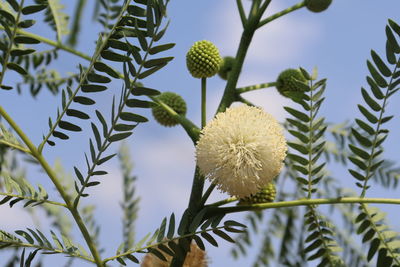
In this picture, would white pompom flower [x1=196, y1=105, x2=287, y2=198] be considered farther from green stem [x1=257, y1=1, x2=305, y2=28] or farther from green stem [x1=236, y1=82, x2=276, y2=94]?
green stem [x1=257, y1=1, x2=305, y2=28]

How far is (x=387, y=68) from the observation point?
1.51 meters

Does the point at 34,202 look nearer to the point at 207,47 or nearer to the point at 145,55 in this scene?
the point at 145,55

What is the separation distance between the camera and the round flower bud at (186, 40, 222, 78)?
6.02 feet

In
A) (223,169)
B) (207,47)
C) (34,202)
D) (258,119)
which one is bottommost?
(34,202)

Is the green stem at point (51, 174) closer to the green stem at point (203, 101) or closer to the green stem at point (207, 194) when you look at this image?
the green stem at point (207, 194)

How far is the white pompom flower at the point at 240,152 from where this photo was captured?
1.43 m

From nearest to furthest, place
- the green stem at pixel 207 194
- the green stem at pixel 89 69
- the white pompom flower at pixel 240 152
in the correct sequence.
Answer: the green stem at pixel 89 69 → the white pompom flower at pixel 240 152 → the green stem at pixel 207 194

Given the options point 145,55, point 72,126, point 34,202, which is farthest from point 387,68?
point 34,202

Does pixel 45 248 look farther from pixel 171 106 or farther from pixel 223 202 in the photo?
pixel 171 106

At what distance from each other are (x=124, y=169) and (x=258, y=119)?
131 cm

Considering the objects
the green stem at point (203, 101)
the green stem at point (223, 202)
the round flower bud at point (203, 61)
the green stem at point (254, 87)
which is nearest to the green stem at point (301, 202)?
the green stem at point (223, 202)

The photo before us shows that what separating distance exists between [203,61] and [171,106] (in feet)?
0.84

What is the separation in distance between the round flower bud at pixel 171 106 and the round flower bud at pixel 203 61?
0.18m

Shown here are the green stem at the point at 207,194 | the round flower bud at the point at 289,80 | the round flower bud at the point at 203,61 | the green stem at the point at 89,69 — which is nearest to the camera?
the green stem at the point at 89,69
